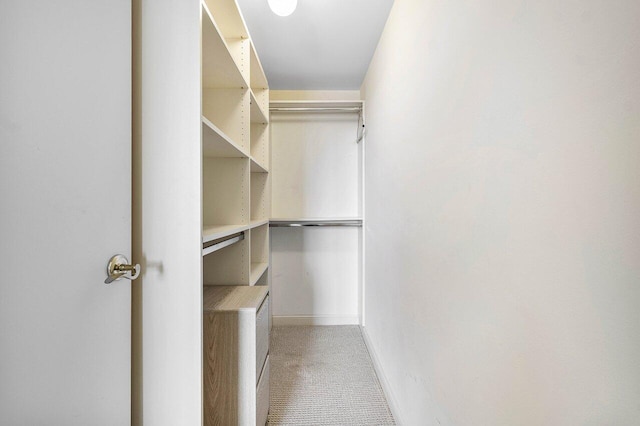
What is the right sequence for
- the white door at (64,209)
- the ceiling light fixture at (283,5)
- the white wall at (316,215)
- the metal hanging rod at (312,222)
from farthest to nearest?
the white wall at (316,215) → the metal hanging rod at (312,222) → the ceiling light fixture at (283,5) → the white door at (64,209)

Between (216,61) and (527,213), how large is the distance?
1.38m

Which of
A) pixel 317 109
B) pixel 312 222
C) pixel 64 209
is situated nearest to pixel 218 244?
pixel 64 209

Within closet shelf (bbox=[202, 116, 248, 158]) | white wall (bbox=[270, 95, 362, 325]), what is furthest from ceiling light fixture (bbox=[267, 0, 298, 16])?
white wall (bbox=[270, 95, 362, 325])

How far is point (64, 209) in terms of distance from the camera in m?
0.70

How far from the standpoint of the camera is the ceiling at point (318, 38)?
5.79ft

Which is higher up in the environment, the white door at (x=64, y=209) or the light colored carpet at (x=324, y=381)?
the white door at (x=64, y=209)

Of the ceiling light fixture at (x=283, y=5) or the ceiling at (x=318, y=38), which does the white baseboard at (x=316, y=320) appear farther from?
the ceiling light fixture at (x=283, y=5)

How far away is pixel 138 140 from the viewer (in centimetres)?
101

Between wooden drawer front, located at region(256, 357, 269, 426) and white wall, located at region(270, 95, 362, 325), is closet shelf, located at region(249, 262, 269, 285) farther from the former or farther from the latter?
white wall, located at region(270, 95, 362, 325)

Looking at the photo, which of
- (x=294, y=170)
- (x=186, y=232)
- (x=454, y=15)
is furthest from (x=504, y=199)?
(x=294, y=170)

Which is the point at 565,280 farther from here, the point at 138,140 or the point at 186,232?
the point at 138,140

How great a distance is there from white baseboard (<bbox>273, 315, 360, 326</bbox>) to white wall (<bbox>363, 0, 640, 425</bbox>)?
1.77m

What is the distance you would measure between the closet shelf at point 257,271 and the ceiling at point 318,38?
1.62 metres

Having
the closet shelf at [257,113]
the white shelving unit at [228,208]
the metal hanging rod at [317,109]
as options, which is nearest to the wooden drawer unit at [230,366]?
the white shelving unit at [228,208]
